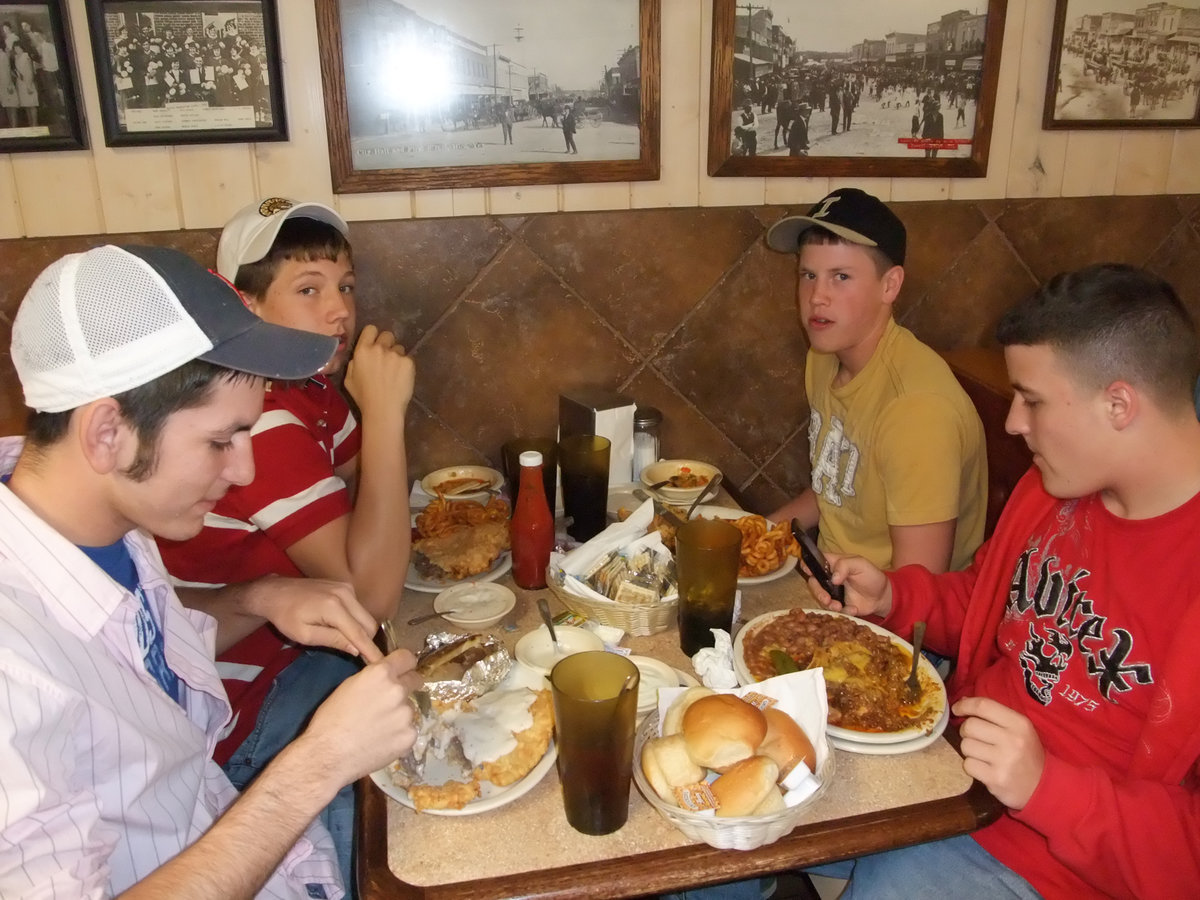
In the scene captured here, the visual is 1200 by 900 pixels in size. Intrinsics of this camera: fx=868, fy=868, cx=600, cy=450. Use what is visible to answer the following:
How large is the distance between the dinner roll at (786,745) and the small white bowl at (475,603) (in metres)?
0.67

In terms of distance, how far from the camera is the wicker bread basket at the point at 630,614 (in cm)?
170

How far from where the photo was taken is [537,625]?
179 centimetres

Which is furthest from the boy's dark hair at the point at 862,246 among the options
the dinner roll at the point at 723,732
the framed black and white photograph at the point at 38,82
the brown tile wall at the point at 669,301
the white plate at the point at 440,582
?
the framed black and white photograph at the point at 38,82

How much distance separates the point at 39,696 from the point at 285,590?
634 mm

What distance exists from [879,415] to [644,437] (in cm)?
73

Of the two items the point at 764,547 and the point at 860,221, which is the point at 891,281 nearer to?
the point at 860,221

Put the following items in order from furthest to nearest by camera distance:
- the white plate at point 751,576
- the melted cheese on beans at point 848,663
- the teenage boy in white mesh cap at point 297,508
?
the white plate at point 751,576
the teenage boy in white mesh cap at point 297,508
the melted cheese on beans at point 848,663

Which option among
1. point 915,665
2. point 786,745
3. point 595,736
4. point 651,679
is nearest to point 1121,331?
point 915,665

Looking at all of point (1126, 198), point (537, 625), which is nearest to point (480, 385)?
point (537, 625)

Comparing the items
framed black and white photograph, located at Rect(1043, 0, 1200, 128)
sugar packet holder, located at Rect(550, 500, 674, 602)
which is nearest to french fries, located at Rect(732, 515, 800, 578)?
sugar packet holder, located at Rect(550, 500, 674, 602)

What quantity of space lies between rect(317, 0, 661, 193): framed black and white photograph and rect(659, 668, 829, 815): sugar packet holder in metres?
1.74

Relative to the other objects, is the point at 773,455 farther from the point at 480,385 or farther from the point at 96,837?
the point at 96,837

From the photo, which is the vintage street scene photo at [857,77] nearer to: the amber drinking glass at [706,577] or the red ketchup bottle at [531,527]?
the red ketchup bottle at [531,527]

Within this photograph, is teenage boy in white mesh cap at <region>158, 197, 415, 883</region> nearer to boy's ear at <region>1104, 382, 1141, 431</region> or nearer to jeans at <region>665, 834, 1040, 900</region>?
jeans at <region>665, 834, 1040, 900</region>
